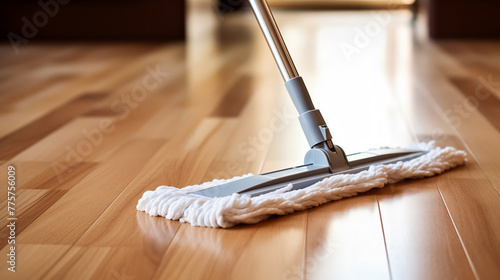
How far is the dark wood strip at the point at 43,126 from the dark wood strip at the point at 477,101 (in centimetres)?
85

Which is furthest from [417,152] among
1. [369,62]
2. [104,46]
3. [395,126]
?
[104,46]

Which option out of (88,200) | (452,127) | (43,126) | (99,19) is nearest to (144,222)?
(88,200)

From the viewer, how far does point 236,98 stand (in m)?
1.71

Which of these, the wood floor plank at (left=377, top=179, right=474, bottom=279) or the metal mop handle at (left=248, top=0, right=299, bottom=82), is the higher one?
the metal mop handle at (left=248, top=0, right=299, bottom=82)

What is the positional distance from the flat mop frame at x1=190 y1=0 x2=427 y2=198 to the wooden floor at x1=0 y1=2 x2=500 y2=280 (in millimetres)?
48

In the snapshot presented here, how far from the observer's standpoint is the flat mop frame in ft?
2.86

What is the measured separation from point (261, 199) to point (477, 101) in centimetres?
95

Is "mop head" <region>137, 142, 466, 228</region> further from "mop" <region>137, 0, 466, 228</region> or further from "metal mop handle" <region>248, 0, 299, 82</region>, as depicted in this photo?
"metal mop handle" <region>248, 0, 299, 82</region>

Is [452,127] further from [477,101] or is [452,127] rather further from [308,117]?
[308,117]

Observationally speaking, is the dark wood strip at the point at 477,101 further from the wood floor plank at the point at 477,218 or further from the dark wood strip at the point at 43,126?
the dark wood strip at the point at 43,126

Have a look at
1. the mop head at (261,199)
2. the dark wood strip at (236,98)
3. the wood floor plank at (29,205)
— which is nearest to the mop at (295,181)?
the mop head at (261,199)

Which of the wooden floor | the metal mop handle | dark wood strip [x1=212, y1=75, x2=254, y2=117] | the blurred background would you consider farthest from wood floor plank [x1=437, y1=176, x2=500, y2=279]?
the blurred background

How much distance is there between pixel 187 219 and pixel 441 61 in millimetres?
1665

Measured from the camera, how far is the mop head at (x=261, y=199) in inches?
31.8
